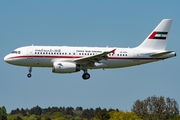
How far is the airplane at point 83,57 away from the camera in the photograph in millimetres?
45844

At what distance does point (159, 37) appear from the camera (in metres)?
52.8

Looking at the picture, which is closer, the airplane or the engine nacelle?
the engine nacelle

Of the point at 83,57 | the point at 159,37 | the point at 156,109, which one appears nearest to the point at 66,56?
the point at 83,57

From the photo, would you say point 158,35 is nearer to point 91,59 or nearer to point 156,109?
point 91,59

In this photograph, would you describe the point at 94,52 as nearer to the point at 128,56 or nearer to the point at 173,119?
the point at 128,56

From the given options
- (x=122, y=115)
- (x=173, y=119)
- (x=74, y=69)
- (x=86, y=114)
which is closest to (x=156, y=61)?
(x=74, y=69)

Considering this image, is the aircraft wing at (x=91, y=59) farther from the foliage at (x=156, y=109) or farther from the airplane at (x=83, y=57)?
the foliage at (x=156, y=109)

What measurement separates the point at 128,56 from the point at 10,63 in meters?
18.5

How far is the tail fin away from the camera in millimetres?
52147

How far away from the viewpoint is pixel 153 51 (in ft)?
166

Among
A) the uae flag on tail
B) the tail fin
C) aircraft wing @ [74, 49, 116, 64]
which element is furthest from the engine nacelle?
the uae flag on tail

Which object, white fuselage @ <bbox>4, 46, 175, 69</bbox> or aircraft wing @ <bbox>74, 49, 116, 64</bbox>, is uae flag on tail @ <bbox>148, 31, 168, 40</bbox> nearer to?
white fuselage @ <bbox>4, 46, 175, 69</bbox>

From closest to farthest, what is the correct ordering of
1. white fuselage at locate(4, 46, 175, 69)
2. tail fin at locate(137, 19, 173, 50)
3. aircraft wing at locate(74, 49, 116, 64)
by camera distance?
1. aircraft wing at locate(74, 49, 116, 64)
2. white fuselage at locate(4, 46, 175, 69)
3. tail fin at locate(137, 19, 173, 50)

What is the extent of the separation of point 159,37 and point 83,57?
1458 centimetres
